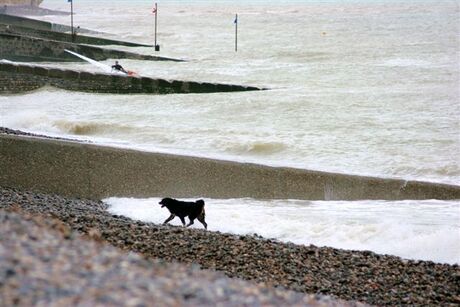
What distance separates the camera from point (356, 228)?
8.71 metres

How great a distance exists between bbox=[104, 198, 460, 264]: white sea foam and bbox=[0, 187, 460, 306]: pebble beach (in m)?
0.84

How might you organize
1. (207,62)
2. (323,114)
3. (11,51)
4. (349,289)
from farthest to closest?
(207,62)
(11,51)
(323,114)
(349,289)

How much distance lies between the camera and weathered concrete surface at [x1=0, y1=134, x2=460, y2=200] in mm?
9734

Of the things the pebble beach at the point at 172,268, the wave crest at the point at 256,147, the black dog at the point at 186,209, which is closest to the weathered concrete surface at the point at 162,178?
the pebble beach at the point at 172,268

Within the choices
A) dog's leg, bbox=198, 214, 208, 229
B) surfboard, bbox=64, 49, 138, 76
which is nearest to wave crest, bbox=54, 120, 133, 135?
surfboard, bbox=64, 49, 138, 76

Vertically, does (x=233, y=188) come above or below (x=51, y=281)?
below

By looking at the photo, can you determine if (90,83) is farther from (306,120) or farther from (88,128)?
(306,120)

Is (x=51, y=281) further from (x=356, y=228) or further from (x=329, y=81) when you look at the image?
(x=329, y=81)

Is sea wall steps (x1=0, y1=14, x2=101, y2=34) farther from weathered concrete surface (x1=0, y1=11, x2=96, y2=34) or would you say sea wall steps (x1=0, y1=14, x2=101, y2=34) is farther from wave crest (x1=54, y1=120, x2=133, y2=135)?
wave crest (x1=54, y1=120, x2=133, y2=135)

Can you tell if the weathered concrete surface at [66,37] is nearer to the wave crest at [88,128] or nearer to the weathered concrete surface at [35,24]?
the weathered concrete surface at [35,24]

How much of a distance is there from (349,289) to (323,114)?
502 inches

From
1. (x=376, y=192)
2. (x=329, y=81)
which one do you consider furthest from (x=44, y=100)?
(x=376, y=192)

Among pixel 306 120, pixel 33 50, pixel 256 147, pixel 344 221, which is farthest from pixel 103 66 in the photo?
pixel 344 221

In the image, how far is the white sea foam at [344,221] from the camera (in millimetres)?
8180
